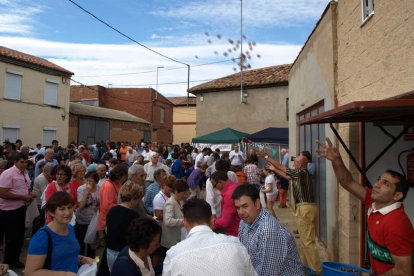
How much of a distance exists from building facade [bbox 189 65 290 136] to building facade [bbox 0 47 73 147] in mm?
8518

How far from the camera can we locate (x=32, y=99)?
70.3ft

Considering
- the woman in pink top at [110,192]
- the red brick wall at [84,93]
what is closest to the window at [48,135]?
the red brick wall at [84,93]

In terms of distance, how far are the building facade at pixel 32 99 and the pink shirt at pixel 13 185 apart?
15415mm

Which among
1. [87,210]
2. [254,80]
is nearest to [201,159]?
[87,210]

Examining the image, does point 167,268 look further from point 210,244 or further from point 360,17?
point 360,17

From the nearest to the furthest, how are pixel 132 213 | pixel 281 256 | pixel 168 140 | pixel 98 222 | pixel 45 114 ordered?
pixel 281 256
pixel 132 213
pixel 98 222
pixel 45 114
pixel 168 140

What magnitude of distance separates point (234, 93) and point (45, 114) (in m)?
11.5

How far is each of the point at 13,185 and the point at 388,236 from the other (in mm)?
5157

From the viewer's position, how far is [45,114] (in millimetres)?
22359

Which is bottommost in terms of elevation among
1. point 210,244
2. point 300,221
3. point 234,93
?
point 300,221

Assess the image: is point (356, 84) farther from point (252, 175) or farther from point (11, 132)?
point (11, 132)

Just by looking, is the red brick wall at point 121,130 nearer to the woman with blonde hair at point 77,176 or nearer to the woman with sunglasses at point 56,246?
the woman with blonde hair at point 77,176

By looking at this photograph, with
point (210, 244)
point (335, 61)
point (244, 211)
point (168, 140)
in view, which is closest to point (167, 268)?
point (210, 244)

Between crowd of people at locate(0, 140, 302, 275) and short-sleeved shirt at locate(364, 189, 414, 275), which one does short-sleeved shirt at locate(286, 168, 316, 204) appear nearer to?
crowd of people at locate(0, 140, 302, 275)
